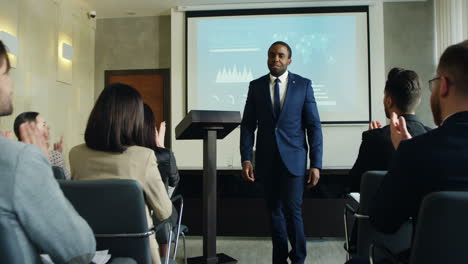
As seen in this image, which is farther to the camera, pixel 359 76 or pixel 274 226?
pixel 359 76

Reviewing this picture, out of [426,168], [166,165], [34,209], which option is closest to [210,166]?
[166,165]

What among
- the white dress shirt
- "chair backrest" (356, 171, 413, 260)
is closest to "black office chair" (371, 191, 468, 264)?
"chair backrest" (356, 171, 413, 260)

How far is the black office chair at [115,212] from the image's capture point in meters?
1.29

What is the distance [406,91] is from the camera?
1.79 meters

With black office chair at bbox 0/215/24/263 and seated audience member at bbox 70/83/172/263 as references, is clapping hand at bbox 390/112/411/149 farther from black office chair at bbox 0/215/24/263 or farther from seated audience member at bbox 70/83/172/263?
black office chair at bbox 0/215/24/263

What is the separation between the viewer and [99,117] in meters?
1.52

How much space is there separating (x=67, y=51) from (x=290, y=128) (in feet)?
12.7

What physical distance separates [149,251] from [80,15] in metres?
4.98

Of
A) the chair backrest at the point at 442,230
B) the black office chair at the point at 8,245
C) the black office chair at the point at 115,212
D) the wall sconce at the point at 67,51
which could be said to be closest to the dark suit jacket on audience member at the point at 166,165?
the black office chair at the point at 115,212

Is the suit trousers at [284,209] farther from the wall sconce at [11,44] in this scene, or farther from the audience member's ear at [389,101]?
the wall sconce at [11,44]

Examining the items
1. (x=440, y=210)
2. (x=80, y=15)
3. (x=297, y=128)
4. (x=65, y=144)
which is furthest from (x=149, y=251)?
(x=80, y=15)

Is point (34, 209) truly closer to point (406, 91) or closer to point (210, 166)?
point (210, 166)

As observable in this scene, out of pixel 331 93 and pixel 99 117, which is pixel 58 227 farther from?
pixel 331 93

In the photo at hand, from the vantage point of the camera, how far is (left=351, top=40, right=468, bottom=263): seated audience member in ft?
3.20
